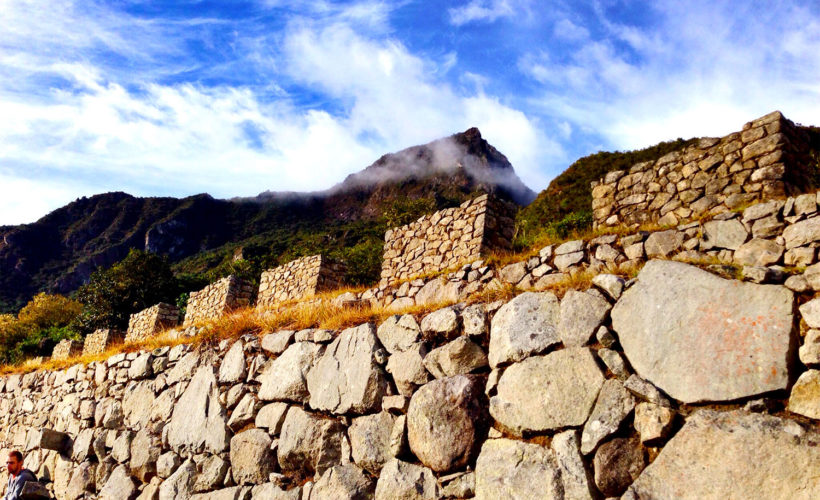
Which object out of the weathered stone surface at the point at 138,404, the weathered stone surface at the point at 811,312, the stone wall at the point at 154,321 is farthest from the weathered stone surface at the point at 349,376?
the stone wall at the point at 154,321

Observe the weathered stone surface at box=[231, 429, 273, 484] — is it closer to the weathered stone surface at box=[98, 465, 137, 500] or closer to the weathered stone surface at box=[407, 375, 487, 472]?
the weathered stone surface at box=[407, 375, 487, 472]

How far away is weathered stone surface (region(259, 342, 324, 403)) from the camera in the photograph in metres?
5.67

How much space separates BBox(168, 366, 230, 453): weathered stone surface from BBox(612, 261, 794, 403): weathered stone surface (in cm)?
470

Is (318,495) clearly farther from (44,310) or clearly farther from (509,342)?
(44,310)

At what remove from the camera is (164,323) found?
14664mm

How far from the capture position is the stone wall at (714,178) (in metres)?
6.40

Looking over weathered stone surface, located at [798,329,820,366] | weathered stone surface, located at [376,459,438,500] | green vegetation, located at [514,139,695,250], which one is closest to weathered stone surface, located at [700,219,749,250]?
weathered stone surface, located at [798,329,820,366]

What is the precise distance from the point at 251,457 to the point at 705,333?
454 centimetres

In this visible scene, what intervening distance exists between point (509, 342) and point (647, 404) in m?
1.22

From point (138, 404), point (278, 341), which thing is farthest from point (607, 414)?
point (138, 404)

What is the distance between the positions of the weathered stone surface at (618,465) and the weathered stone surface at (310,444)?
8.59ft

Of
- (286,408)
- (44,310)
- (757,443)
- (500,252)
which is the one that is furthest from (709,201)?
(44,310)

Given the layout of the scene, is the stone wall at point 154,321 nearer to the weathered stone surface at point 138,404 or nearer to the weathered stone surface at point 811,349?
the weathered stone surface at point 138,404

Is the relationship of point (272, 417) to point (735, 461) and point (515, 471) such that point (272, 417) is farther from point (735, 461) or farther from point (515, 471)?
point (735, 461)
